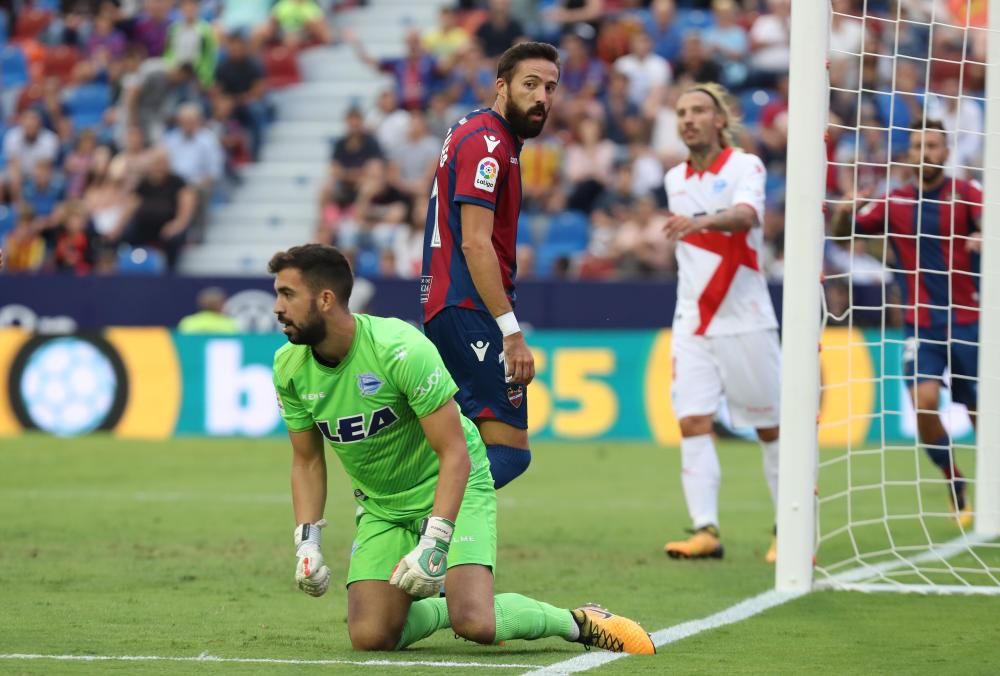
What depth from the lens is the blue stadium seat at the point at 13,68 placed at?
24.2 meters

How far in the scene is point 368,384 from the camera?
587 cm

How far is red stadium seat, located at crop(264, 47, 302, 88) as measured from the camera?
76.2 feet

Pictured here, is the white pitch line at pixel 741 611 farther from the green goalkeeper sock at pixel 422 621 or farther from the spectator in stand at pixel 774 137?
the spectator in stand at pixel 774 137

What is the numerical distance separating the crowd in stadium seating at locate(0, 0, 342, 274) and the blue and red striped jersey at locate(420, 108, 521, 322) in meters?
13.7

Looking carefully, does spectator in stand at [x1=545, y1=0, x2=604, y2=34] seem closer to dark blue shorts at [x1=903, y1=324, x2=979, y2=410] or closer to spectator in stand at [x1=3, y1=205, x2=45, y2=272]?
spectator in stand at [x1=3, y1=205, x2=45, y2=272]

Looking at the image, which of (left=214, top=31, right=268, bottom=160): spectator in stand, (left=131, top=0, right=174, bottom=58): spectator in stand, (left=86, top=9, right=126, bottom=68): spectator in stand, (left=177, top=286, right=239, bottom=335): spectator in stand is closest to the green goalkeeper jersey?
(left=177, top=286, right=239, bottom=335): spectator in stand

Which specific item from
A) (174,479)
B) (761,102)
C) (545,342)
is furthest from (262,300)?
(761,102)

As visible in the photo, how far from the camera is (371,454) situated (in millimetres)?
6090

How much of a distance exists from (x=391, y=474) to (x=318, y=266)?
0.90 meters

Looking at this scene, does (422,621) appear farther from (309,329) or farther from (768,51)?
(768,51)

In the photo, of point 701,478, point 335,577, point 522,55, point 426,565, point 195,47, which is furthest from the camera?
point 195,47

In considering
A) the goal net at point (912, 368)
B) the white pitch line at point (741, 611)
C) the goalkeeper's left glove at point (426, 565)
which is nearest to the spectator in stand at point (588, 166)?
the goal net at point (912, 368)

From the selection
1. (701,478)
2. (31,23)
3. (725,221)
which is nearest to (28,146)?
(31,23)

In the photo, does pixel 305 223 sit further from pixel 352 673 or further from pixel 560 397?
pixel 352 673
